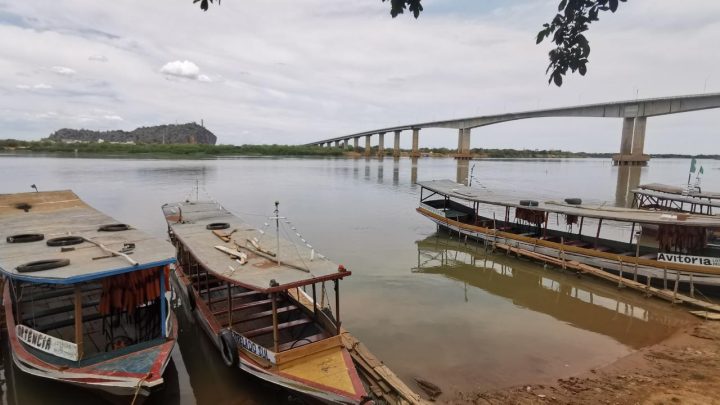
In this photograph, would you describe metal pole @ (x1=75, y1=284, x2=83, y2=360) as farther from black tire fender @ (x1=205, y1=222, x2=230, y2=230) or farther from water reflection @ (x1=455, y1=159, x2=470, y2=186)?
water reflection @ (x1=455, y1=159, x2=470, y2=186)

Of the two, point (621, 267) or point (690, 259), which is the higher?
point (690, 259)

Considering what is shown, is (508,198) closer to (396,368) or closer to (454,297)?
(454,297)

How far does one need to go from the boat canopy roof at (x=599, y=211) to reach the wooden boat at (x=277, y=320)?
495 inches

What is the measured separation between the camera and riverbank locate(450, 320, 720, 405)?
807cm

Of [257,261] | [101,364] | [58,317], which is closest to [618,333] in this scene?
[257,261]

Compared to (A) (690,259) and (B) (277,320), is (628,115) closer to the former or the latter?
(A) (690,259)

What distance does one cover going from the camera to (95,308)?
10797mm

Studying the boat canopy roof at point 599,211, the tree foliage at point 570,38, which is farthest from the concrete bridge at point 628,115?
the tree foliage at point 570,38

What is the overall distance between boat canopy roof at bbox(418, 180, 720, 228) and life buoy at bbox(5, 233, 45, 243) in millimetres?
18351

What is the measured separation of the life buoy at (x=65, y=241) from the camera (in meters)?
9.28

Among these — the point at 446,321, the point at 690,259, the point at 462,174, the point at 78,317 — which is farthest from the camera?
the point at 462,174

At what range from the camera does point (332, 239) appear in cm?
2267

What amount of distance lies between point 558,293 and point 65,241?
15.9 m

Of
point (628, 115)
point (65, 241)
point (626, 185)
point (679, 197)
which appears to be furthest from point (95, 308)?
point (628, 115)
